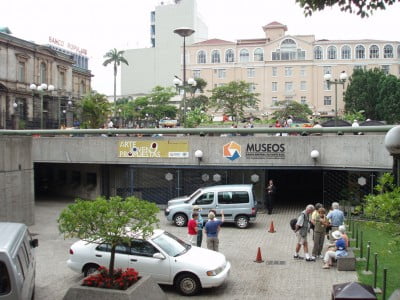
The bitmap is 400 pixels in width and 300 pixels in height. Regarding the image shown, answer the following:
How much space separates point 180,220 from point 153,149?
5.45 metres

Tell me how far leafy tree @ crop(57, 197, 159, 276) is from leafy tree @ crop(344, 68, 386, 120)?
65269 mm

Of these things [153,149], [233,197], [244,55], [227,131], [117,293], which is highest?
[244,55]

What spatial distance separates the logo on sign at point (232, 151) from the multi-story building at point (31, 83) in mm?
26412

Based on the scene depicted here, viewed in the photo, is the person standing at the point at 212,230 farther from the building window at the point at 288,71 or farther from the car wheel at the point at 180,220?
the building window at the point at 288,71

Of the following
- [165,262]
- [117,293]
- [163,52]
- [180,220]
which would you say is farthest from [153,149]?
[163,52]

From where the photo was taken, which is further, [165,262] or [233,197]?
[233,197]

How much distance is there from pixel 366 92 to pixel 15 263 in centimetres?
6872

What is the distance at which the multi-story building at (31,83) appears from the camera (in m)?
53.4

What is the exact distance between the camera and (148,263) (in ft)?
39.0

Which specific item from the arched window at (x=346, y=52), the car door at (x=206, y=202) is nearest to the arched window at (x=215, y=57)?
the arched window at (x=346, y=52)

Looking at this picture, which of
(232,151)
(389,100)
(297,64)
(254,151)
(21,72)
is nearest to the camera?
(254,151)

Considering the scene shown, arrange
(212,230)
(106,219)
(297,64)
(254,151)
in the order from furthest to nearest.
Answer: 1. (297,64)
2. (254,151)
3. (212,230)
4. (106,219)

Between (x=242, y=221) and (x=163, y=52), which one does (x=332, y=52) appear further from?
(x=242, y=221)

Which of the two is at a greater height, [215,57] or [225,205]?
[215,57]
